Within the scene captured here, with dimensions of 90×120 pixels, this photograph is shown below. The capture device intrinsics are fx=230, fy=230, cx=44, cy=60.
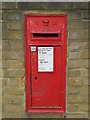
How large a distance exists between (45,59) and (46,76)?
0.91ft

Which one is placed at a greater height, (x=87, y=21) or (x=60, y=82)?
(x=87, y=21)

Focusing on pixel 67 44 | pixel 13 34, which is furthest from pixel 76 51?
pixel 13 34

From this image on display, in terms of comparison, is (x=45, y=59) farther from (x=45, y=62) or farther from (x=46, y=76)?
(x=46, y=76)

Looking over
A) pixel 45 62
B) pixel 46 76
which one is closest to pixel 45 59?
pixel 45 62

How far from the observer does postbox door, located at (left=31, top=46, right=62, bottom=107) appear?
3.67 m

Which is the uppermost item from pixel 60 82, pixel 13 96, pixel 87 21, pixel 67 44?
pixel 87 21

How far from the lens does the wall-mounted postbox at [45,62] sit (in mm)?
3643

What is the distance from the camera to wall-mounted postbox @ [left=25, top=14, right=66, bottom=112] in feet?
12.0

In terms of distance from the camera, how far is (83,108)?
12.6ft

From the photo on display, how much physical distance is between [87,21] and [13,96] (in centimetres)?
172

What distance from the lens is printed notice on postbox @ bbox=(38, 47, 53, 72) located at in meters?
3.67

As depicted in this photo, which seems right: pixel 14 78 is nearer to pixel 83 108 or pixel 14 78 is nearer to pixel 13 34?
pixel 13 34

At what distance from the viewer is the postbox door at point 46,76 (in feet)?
12.1

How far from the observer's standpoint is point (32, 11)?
12.0ft
